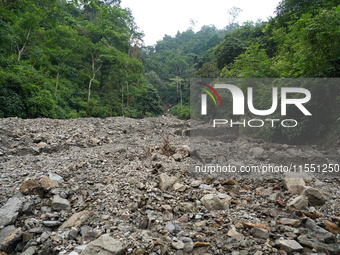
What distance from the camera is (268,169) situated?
13.5 feet

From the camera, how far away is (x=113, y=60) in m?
17.5

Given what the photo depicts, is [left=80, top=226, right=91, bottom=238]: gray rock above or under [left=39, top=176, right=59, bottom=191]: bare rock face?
under

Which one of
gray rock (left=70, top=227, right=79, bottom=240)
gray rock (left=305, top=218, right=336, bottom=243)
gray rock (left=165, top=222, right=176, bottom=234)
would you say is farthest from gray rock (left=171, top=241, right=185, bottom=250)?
gray rock (left=305, top=218, right=336, bottom=243)

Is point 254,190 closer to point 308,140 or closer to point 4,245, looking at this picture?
point 4,245

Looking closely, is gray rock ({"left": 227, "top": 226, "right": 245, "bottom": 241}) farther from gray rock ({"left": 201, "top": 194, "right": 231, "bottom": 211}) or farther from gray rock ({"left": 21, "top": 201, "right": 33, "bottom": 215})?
gray rock ({"left": 21, "top": 201, "right": 33, "bottom": 215})

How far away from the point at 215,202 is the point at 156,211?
846 millimetres

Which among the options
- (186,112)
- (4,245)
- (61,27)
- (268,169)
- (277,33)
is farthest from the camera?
(186,112)

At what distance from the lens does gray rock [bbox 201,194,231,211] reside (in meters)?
2.65

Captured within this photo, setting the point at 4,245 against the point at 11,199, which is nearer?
the point at 4,245

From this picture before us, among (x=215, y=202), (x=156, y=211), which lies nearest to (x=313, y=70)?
(x=215, y=202)

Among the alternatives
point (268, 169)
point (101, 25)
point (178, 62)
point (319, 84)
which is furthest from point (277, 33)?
point (178, 62)

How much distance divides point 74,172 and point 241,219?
3185 millimetres

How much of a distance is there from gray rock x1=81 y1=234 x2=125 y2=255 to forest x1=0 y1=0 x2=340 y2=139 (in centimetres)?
475

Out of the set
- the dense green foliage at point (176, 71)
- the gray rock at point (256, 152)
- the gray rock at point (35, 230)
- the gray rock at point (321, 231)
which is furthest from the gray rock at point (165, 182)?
the dense green foliage at point (176, 71)
